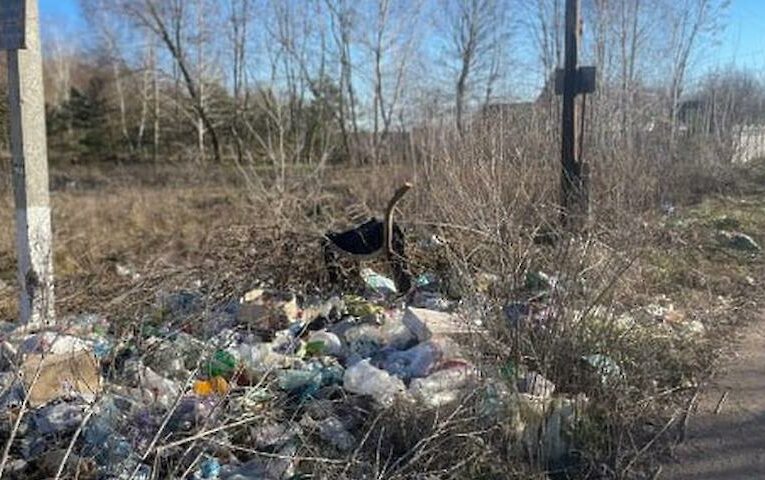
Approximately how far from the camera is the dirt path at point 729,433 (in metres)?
3.57

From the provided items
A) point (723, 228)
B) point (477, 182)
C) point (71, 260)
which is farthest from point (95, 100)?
point (477, 182)

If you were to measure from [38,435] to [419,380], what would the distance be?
6.46 feet

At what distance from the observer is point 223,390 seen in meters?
3.83

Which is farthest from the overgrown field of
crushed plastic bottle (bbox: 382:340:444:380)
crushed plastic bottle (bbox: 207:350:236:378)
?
crushed plastic bottle (bbox: 207:350:236:378)

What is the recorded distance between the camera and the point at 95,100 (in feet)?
120

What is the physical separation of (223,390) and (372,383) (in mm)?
814

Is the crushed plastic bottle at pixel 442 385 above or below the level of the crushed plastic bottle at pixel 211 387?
below

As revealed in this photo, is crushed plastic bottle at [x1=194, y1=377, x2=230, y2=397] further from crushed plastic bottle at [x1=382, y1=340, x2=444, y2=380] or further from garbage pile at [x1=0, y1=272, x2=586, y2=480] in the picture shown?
crushed plastic bottle at [x1=382, y1=340, x2=444, y2=380]

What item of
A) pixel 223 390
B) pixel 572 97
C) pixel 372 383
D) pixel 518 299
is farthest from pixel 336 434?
pixel 572 97

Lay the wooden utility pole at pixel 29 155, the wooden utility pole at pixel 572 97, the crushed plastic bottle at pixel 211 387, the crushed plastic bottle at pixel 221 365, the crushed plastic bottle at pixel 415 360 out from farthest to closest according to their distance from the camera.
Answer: the wooden utility pole at pixel 572 97 → the wooden utility pole at pixel 29 155 → the crushed plastic bottle at pixel 415 360 → the crushed plastic bottle at pixel 221 365 → the crushed plastic bottle at pixel 211 387

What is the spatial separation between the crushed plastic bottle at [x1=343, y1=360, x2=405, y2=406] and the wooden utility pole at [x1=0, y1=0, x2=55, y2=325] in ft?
6.91

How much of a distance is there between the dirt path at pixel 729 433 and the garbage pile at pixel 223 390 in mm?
605

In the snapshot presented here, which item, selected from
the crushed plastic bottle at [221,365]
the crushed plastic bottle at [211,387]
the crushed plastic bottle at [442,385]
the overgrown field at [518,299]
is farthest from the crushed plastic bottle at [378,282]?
the crushed plastic bottle at [211,387]

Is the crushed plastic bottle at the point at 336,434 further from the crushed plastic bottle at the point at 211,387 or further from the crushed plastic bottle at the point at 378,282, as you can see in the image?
the crushed plastic bottle at the point at 378,282
